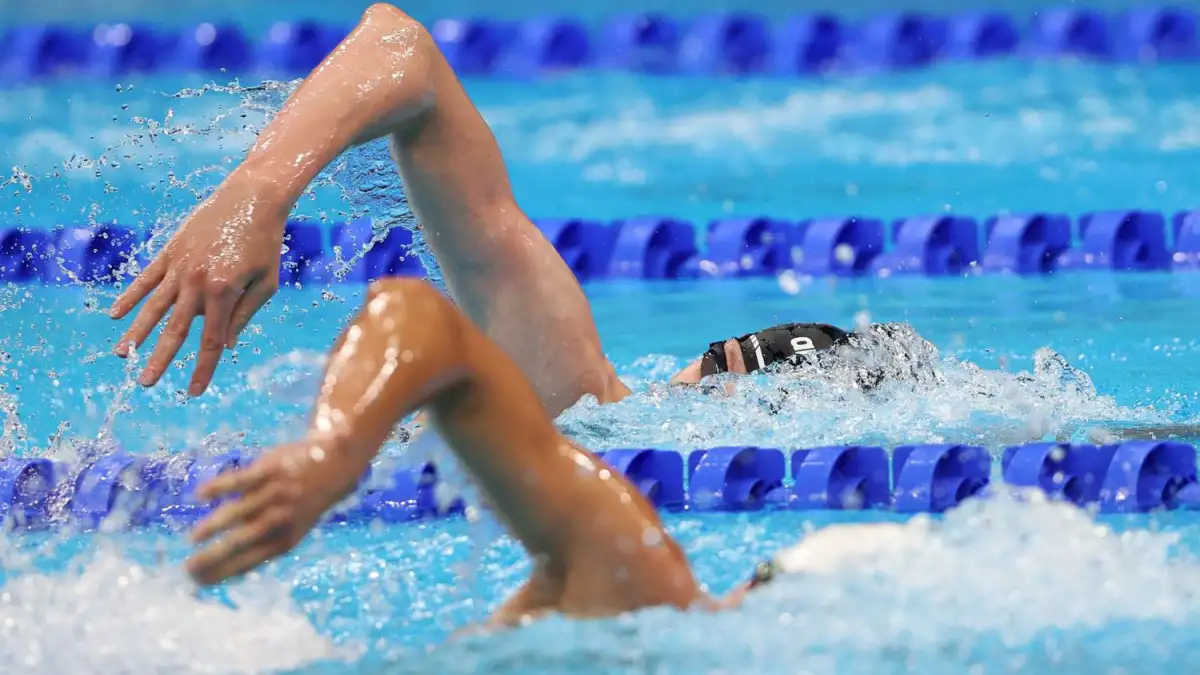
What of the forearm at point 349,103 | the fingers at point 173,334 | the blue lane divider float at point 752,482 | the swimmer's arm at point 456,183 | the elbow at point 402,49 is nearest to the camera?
the fingers at point 173,334

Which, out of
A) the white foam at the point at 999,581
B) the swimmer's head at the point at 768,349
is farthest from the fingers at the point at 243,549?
the swimmer's head at the point at 768,349

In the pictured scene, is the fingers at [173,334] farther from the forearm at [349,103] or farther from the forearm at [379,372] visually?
the forearm at [379,372]

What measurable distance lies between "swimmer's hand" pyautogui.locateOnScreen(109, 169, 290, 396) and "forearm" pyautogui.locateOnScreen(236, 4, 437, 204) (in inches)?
3.3

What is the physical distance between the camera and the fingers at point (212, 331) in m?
1.70

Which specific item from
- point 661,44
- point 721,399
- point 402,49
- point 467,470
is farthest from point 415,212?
point 661,44

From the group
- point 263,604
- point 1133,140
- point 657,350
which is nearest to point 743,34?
point 1133,140

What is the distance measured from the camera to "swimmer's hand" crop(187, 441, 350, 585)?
1.22 m

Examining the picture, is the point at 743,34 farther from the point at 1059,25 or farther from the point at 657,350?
the point at 657,350

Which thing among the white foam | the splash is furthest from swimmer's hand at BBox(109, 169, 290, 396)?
the white foam

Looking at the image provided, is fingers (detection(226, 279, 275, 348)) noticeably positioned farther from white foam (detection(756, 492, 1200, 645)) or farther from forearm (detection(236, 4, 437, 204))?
white foam (detection(756, 492, 1200, 645))

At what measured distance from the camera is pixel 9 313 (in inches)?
180

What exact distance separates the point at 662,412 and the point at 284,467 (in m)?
1.79

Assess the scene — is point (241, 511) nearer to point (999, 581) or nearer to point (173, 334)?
point (173, 334)

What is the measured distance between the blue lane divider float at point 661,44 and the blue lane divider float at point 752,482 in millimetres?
4045
